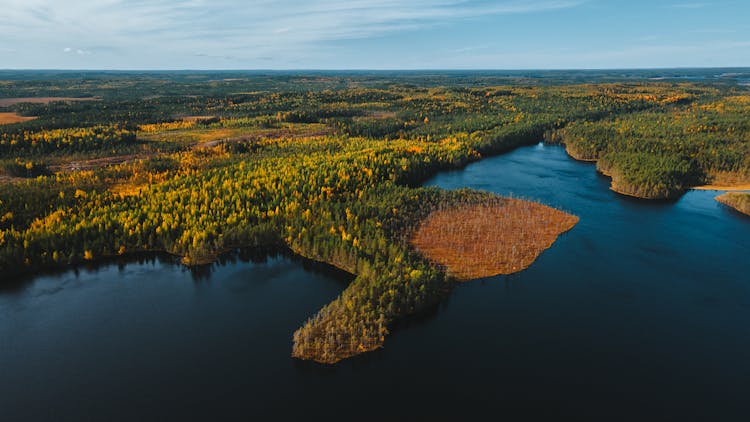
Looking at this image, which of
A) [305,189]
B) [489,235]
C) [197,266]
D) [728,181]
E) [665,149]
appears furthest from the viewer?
[665,149]

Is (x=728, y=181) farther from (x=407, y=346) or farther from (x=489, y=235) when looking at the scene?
(x=407, y=346)

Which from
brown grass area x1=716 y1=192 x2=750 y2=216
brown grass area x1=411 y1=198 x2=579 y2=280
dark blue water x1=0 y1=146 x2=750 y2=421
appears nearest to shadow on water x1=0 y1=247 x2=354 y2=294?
dark blue water x1=0 y1=146 x2=750 y2=421

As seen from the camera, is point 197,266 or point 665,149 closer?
point 197,266

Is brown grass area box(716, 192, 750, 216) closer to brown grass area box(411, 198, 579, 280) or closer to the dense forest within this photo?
the dense forest

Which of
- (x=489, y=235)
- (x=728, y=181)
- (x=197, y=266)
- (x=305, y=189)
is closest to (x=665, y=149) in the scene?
(x=728, y=181)

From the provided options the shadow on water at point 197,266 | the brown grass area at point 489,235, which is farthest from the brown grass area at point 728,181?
the shadow on water at point 197,266

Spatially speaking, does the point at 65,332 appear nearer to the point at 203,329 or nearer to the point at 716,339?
the point at 203,329

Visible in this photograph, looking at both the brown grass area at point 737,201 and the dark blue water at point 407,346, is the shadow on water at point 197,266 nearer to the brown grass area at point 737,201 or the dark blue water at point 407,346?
the dark blue water at point 407,346
